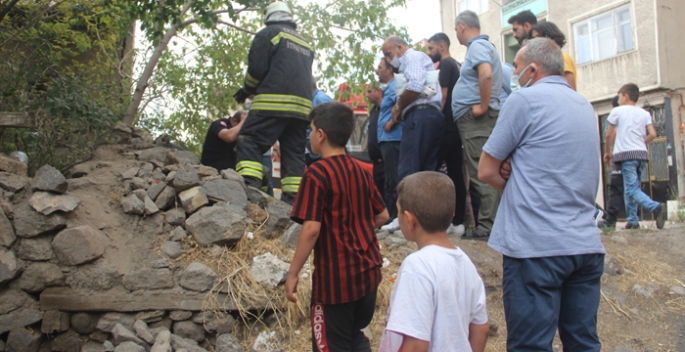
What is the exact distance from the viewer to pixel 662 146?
1474 centimetres

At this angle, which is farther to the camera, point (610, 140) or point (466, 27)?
point (610, 140)

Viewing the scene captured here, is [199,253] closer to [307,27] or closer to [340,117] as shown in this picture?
[340,117]

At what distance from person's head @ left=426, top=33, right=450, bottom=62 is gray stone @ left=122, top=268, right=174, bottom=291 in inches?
146

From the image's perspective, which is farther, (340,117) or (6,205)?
(6,205)

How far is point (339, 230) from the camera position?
2.84m

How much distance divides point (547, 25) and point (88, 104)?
4495 millimetres

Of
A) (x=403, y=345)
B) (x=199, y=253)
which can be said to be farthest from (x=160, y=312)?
(x=403, y=345)

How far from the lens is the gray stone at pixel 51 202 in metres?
4.11

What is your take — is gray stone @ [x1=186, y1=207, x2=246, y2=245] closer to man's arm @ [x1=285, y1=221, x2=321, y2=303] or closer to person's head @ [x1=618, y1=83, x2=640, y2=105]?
man's arm @ [x1=285, y1=221, x2=321, y2=303]

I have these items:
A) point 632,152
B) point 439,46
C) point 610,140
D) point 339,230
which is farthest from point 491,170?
point 610,140

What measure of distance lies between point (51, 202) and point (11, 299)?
0.74 meters

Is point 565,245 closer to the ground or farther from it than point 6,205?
closer to the ground

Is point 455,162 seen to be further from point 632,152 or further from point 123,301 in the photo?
point 123,301

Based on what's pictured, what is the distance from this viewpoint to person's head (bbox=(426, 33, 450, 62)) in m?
5.96
